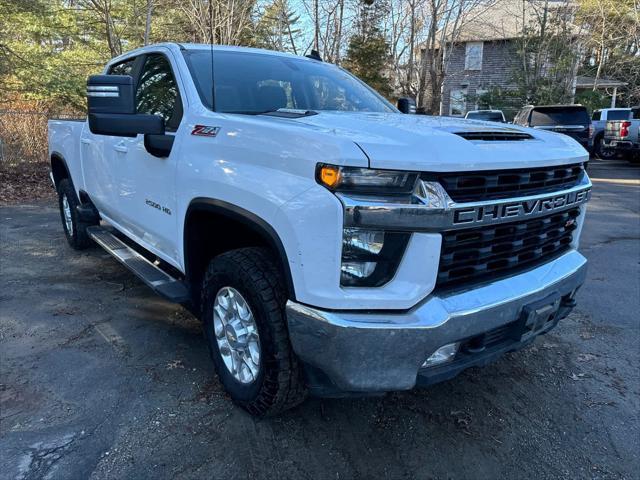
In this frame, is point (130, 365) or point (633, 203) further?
point (633, 203)

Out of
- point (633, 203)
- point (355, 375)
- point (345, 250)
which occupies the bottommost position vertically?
point (633, 203)

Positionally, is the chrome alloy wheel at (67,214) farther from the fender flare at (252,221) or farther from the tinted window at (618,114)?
the tinted window at (618,114)

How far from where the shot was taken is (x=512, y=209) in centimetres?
235

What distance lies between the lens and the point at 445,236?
2145mm

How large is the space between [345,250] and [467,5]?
18.7 metres

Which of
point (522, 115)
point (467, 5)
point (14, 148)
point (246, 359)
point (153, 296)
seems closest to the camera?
point (246, 359)

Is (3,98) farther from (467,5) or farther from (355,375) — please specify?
(467,5)

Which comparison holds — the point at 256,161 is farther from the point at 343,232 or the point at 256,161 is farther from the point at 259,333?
the point at 259,333

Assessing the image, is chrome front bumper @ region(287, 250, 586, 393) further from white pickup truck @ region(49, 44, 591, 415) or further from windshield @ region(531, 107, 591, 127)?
windshield @ region(531, 107, 591, 127)

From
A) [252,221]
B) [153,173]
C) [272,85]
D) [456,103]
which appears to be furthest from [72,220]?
[456,103]

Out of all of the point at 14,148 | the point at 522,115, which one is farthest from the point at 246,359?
the point at 522,115

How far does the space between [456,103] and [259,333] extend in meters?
32.2

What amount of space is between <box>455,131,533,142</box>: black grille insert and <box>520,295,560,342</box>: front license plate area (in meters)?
0.81

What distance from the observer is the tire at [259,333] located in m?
2.38
